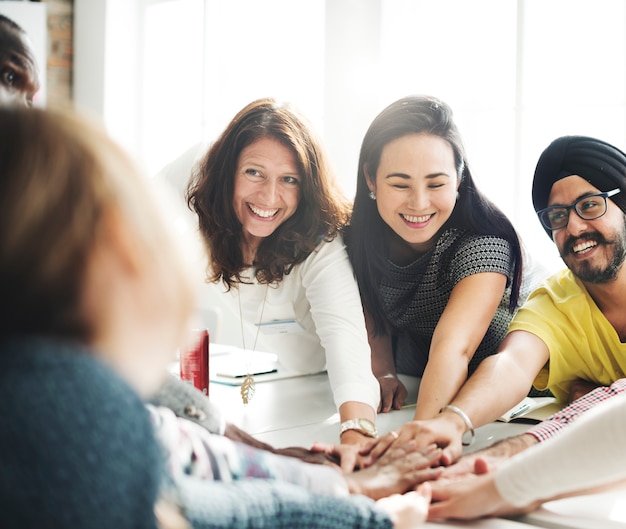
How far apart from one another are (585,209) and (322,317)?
727 mm

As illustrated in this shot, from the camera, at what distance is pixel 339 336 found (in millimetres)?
1826

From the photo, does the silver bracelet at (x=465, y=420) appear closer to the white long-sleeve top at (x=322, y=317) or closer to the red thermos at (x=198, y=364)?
the white long-sleeve top at (x=322, y=317)

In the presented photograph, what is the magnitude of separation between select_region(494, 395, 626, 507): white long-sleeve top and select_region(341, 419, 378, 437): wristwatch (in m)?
0.52

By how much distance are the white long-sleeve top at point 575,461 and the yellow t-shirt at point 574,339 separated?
2.50 feet

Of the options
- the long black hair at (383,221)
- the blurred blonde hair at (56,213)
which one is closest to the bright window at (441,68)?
the long black hair at (383,221)

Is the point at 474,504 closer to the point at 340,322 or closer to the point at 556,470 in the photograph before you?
the point at 556,470

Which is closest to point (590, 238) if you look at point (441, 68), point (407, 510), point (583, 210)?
point (583, 210)

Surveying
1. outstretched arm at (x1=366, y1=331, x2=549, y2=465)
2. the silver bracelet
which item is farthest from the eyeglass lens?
the silver bracelet

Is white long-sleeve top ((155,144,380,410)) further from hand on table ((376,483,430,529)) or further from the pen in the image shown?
hand on table ((376,483,430,529))

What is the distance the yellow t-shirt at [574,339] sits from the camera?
1812 millimetres

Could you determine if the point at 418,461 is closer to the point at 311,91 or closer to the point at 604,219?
the point at 604,219

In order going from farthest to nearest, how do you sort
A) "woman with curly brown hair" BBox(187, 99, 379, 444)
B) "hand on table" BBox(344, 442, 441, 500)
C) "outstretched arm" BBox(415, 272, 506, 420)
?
"woman with curly brown hair" BBox(187, 99, 379, 444)
"outstretched arm" BBox(415, 272, 506, 420)
"hand on table" BBox(344, 442, 441, 500)

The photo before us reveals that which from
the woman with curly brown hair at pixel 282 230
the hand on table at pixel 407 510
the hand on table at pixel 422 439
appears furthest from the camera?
the woman with curly brown hair at pixel 282 230

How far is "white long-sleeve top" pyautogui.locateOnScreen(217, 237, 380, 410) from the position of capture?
5.81 feet
